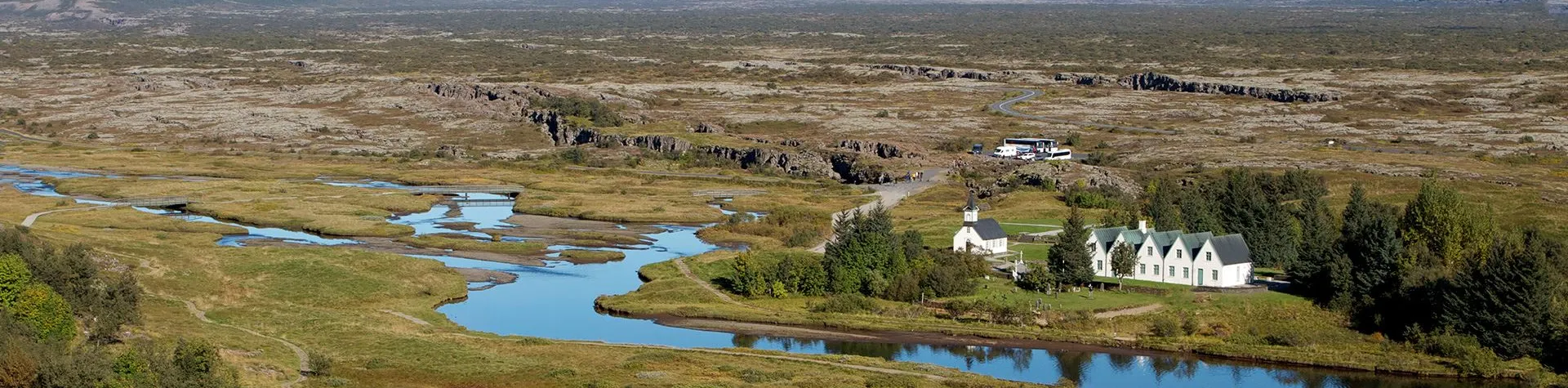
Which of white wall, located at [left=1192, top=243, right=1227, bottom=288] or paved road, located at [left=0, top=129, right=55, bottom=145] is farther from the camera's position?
paved road, located at [left=0, top=129, right=55, bottom=145]

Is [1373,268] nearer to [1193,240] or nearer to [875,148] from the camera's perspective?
[1193,240]

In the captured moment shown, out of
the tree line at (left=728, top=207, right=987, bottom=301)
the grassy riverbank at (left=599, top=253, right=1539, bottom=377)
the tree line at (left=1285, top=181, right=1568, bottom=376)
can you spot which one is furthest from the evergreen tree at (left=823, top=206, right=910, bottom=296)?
the tree line at (left=1285, top=181, right=1568, bottom=376)

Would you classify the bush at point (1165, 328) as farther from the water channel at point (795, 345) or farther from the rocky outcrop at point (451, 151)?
the rocky outcrop at point (451, 151)

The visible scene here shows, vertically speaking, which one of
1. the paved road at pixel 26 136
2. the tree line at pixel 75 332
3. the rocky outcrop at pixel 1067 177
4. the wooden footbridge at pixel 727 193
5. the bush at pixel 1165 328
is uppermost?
the tree line at pixel 75 332

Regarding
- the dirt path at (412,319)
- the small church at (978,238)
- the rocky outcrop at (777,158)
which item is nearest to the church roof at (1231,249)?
the small church at (978,238)

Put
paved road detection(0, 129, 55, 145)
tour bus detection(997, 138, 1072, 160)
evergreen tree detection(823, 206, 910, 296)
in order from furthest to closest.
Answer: paved road detection(0, 129, 55, 145)
tour bus detection(997, 138, 1072, 160)
evergreen tree detection(823, 206, 910, 296)

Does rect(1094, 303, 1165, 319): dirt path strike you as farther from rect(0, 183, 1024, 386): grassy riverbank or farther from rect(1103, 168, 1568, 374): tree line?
rect(0, 183, 1024, 386): grassy riverbank

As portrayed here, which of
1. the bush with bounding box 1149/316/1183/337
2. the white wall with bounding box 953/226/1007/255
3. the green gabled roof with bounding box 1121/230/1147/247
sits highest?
the green gabled roof with bounding box 1121/230/1147/247

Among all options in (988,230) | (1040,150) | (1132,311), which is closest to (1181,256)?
(1132,311)
